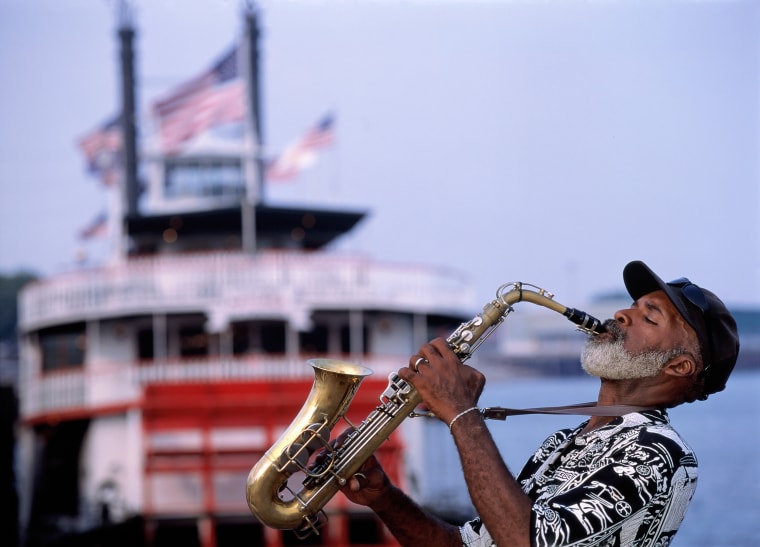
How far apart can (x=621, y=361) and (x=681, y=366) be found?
120mm

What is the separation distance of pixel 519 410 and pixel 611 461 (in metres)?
0.29

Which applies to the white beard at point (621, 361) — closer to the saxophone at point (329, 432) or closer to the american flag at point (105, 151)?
the saxophone at point (329, 432)

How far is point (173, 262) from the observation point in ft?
50.6

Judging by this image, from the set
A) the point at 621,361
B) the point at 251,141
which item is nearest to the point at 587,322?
the point at 621,361

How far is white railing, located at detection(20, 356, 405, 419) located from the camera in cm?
1461

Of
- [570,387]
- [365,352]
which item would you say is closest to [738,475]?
[365,352]

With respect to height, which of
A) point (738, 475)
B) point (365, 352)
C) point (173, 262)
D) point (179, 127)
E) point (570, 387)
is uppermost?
point (179, 127)

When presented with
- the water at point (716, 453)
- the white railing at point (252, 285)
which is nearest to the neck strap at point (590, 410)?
the water at point (716, 453)

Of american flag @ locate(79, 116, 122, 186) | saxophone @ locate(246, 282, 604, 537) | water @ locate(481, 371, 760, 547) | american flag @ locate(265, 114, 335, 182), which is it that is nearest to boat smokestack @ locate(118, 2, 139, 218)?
american flag @ locate(79, 116, 122, 186)

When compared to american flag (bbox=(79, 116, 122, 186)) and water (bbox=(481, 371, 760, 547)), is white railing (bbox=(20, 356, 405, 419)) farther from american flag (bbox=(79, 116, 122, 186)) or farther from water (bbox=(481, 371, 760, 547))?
american flag (bbox=(79, 116, 122, 186))

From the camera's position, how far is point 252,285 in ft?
49.7

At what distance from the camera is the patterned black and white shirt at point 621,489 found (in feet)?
6.29

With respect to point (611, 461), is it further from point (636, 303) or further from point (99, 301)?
point (99, 301)

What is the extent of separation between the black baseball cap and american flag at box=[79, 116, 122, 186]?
20.0 metres
